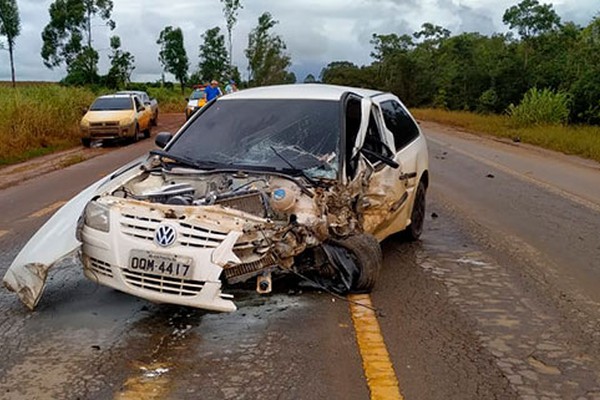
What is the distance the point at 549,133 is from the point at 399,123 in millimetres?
19262

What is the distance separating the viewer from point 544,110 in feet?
97.3

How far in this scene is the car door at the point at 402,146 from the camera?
7.20 m

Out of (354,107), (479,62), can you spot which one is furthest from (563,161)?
(479,62)

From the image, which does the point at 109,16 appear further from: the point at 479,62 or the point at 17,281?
the point at 17,281

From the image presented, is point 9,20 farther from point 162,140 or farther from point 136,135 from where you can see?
point 162,140

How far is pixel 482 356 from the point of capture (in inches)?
178

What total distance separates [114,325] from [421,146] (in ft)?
14.8

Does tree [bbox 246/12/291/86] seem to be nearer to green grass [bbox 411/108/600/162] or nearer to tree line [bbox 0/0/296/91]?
tree line [bbox 0/0/296/91]

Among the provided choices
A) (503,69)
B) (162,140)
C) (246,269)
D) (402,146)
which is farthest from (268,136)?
(503,69)

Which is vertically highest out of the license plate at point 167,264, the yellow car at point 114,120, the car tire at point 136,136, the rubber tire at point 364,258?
the license plate at point 167,264

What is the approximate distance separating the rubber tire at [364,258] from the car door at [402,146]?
1.25 metres

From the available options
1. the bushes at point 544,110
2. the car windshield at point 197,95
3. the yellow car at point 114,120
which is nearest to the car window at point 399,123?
the yellow car at point 114,120

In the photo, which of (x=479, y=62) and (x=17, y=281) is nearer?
(x=17, y=281)

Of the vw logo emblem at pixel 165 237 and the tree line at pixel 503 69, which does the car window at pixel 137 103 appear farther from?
the vw logo emblem at pixel 165 237
